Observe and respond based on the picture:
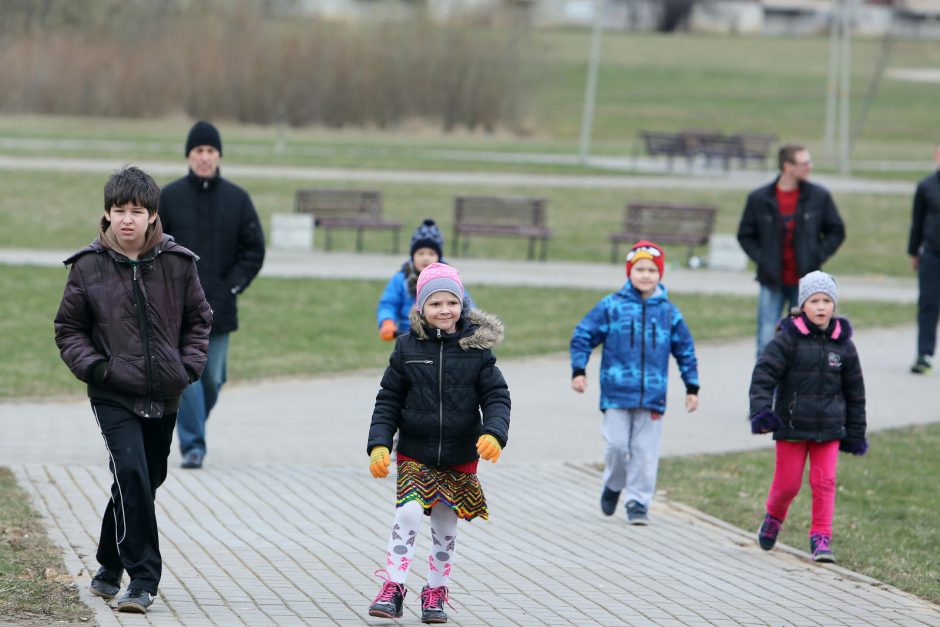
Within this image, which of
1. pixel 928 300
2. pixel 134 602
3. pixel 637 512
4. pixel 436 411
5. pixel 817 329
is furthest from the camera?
pixel 928 300

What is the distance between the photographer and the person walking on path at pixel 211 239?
30.5ft

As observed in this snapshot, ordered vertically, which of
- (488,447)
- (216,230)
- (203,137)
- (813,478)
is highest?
(203,137)

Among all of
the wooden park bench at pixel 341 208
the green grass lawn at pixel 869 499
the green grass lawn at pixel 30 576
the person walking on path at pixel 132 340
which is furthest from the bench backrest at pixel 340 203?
the person walking on path at pixel 132 340

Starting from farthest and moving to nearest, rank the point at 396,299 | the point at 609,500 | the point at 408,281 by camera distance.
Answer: the point at 396,299 → the point at 408,281 → the point at 609,500

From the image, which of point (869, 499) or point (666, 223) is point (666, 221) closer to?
point (666, 223)

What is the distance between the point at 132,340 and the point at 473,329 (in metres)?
1.29

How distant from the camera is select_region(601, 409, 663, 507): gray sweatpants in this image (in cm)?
862

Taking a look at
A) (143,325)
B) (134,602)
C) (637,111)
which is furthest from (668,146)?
(134,602)

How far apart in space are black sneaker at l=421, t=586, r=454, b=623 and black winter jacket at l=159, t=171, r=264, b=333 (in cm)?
347

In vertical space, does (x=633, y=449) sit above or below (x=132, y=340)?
below

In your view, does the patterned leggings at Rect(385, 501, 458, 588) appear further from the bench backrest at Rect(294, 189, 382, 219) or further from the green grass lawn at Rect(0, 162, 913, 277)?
the bench backrest at Rect(294, 189, 382, 219)

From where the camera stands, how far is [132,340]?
5969 millimetres

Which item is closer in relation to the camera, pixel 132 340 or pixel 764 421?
pixel 132 340

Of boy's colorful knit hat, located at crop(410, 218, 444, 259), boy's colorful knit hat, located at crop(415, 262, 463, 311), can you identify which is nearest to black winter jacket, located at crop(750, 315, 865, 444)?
boy's colorful knit hat, located at crop(410, 218, 444, 259)
